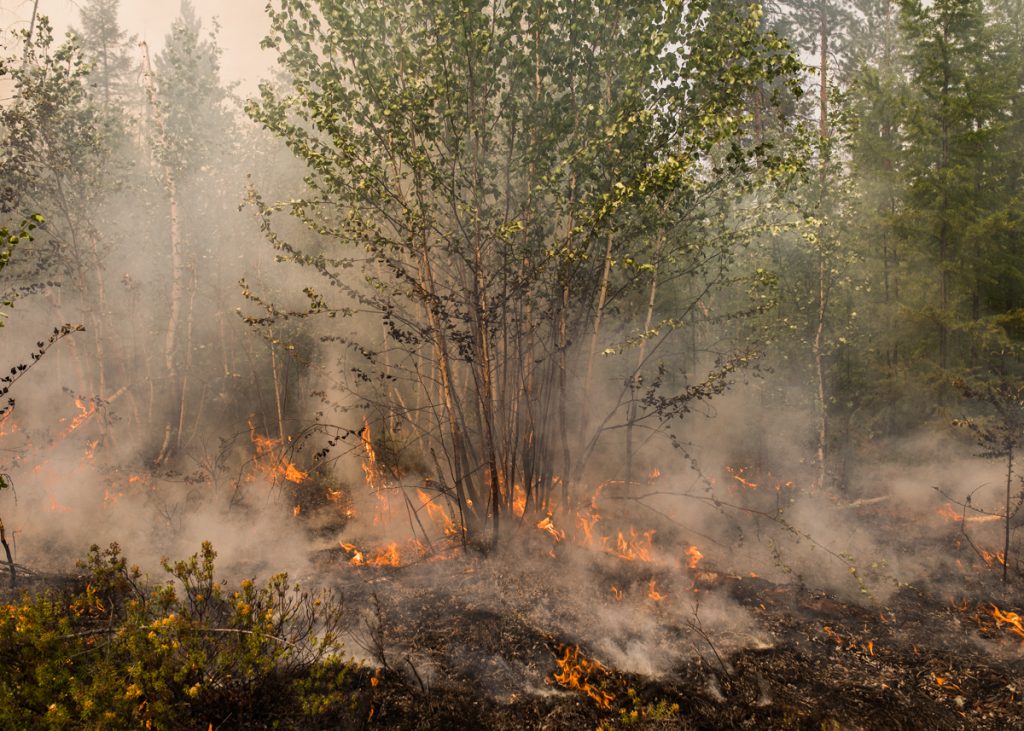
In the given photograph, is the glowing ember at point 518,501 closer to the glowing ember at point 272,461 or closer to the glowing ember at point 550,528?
the glowing ember at point 550,528

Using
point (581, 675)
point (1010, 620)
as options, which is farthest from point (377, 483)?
point (1010, 620)

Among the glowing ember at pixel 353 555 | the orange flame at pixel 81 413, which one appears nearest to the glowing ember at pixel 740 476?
the glowing ember at pixel 353 555

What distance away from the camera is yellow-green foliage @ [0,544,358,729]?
4.43 m

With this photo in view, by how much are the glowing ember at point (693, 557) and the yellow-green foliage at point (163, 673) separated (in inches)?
199

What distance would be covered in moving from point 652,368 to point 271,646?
1139 cm

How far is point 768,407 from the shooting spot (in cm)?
1606

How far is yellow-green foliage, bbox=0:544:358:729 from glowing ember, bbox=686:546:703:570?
5045 millimetres

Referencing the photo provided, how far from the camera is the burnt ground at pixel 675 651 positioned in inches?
228

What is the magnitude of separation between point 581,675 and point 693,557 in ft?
12.3

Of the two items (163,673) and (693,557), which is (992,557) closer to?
(693,557)

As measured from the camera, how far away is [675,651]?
670cm

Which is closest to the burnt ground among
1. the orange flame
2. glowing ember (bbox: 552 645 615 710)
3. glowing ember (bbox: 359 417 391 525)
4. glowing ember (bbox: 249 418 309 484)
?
glowing ember (bbox: 552 645 615 710)

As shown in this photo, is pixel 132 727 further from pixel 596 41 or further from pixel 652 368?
pixel 652 368

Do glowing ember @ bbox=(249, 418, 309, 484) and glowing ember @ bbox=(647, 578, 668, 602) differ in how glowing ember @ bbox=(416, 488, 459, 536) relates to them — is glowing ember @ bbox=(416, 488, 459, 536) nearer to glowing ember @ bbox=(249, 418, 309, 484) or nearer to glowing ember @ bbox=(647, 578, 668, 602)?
glowing ember @ bbox=(249, 418, 309, 484)
